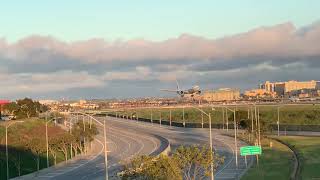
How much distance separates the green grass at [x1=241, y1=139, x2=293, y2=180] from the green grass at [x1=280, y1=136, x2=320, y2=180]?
1.66 meters

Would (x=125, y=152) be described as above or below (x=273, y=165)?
below

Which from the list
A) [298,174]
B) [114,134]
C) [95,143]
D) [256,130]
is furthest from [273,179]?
[114,134]

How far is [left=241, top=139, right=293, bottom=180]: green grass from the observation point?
62841mm

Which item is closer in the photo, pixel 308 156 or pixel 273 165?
pixel 273 165

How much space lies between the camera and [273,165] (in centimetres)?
7388

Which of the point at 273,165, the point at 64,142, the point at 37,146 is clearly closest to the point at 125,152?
the point at 64,142

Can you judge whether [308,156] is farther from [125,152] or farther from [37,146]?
[37,146]

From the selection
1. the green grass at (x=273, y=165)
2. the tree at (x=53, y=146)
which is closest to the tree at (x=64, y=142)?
the tree at (x=53, y=146)

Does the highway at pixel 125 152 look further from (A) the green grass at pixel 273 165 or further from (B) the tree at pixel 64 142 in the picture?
(B) the tree at pixel 64 142

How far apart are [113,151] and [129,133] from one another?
150ft

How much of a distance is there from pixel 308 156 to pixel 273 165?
→ 1107cm

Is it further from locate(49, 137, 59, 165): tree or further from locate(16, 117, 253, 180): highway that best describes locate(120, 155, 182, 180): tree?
locate(49, 137, 59, 165): tree

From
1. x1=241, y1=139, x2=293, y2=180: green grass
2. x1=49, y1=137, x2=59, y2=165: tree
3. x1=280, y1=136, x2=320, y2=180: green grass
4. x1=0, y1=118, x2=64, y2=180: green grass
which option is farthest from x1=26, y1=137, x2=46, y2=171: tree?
x1=280, y1=136, x2=320, y2=180: green grass

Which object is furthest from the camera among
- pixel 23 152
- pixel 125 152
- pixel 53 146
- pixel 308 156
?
pixel 125 152
